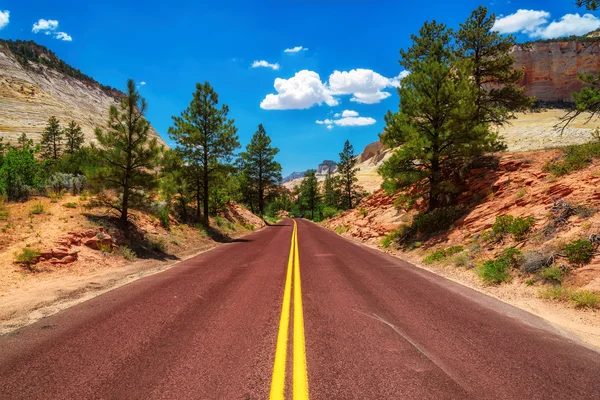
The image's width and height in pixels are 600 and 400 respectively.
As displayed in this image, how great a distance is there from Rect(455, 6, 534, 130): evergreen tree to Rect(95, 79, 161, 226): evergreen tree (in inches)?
721

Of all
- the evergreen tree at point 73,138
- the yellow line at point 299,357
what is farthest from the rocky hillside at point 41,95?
the yellow line at point 299,357

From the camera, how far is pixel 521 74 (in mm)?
17531

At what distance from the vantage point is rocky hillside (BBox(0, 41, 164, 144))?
137 ft

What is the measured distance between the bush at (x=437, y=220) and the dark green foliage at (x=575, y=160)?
3751 millimetres

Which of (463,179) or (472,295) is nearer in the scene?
(472,295)

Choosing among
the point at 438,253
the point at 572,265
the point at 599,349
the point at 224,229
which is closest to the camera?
the point at 599,349

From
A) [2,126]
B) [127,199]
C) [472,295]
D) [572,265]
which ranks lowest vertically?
[472,295]

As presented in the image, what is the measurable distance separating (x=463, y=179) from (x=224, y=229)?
18.2 metres

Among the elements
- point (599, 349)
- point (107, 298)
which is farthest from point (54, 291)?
point (599, 349)

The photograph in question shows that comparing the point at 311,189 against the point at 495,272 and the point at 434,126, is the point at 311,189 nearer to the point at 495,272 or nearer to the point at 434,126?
the point at 434,126

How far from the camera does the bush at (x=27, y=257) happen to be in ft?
25.5

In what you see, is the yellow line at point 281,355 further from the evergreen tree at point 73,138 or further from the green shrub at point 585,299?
the evergreen tree at point 73,138

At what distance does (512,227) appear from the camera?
895 cm

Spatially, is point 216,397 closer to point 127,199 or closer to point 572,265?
point 572,265
